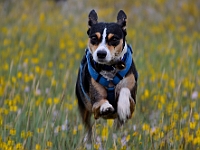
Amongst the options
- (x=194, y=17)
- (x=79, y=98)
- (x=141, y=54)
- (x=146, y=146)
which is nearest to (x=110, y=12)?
(x=194, y=17)

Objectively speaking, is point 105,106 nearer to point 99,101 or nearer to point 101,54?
point 99,101

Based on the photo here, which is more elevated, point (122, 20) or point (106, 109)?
point (122, 20)

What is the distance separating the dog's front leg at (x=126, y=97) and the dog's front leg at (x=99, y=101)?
0.31 ft

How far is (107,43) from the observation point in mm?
4062

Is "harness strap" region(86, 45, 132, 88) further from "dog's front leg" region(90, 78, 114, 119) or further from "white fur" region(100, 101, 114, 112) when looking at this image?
"white fur" region(100, 101, 114, 112)

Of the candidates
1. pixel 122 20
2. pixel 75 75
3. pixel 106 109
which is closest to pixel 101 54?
pixel 106 109

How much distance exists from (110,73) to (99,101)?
269 millimetres

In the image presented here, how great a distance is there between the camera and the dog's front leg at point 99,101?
3934 millimetres

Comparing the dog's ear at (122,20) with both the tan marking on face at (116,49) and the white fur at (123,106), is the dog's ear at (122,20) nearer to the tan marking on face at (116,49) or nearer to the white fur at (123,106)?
the tan marking on face at (116,49)

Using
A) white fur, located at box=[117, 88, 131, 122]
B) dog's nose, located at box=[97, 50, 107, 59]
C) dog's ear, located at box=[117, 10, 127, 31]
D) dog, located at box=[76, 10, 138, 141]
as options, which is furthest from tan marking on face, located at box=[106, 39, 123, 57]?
white fur, located at box=[117, 88, 131, 122]

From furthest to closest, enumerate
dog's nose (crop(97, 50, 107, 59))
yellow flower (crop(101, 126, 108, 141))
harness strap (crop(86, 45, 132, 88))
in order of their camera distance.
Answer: harness strap (crop(86, 45, 132, 88)) < dog's nose (crop(97, 50, 107, 59)) < yellow flower (crop(101, 126, 108, 141))

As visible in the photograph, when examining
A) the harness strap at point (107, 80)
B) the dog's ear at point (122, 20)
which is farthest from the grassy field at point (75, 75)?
the dog's ear at point (122, 20)

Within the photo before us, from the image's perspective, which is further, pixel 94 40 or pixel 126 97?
pixel 94 40

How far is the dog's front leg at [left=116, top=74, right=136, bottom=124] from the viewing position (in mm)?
3986
